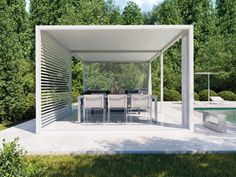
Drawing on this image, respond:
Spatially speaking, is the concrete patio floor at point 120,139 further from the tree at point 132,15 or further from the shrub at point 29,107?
the tree at point 132,15

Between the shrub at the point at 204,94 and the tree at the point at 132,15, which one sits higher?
the tree at the point at 132,15

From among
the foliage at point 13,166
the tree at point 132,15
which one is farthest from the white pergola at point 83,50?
the tree at point 132,15

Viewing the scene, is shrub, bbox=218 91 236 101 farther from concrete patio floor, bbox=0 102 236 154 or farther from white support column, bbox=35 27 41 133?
white support column, bbox=35 27 41 133

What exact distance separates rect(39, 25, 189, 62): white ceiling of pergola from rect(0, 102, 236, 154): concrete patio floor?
106 inches

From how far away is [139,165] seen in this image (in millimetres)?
5746

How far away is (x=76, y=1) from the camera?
30203 millimetres

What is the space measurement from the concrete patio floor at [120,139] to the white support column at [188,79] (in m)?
0.39

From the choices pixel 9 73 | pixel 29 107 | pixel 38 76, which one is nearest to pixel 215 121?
pixel 38 76

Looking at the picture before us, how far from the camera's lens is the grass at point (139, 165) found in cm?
530

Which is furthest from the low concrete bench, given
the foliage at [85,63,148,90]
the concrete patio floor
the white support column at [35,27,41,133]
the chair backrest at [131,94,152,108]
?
the foliage at [85,63,148,90]

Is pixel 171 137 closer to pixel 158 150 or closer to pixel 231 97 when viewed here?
pixel 158 150

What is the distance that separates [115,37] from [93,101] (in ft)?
6.81

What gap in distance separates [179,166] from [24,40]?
2228cm

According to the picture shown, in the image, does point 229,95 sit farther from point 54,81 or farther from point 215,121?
point 54,81
